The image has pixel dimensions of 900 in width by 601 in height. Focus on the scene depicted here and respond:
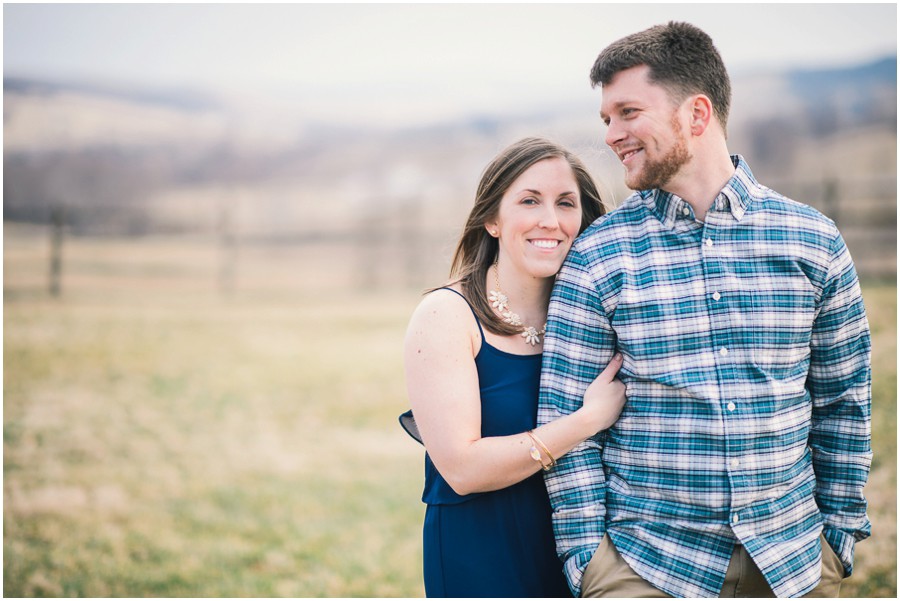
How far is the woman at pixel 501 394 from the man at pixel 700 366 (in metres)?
0.09

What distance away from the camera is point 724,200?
220 cm

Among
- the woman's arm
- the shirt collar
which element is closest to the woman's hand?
the woman's arm

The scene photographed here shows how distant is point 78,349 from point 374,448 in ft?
16.8

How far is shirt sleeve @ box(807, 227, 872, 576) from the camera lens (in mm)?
2166

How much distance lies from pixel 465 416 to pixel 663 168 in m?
0.96

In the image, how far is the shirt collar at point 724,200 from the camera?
220cm

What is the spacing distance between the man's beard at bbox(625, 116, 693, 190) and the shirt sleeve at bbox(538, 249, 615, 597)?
294 mm

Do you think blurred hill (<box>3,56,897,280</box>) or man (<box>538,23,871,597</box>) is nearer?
man (<box>538,23,871,597</box>)

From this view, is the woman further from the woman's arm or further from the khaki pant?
the khaki pant

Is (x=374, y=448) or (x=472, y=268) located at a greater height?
(x=472, y=268)

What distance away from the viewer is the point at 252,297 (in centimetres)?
1357

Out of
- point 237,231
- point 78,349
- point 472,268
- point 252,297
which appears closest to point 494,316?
point 472,268

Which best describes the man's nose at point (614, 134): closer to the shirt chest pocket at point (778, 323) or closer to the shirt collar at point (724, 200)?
the shirt collar at point (724, 200)

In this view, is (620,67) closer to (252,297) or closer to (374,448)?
(374,448)
